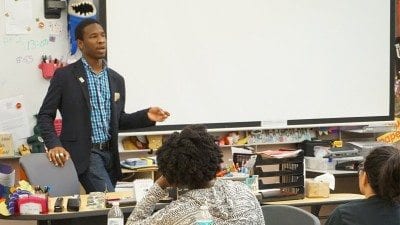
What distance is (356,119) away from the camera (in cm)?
596

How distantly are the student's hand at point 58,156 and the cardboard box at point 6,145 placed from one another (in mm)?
1107

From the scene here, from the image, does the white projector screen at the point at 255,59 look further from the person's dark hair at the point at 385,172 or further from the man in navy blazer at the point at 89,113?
the person's dark hair at the point at 385,172

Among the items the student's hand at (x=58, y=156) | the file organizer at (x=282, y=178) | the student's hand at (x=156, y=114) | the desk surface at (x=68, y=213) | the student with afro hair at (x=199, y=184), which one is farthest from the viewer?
the student's hand at (x=156, y=114)

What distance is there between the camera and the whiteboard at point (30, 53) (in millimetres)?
4918

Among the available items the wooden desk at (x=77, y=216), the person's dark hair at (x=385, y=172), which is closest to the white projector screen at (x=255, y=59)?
the wooden desk at (x=77, y=216)

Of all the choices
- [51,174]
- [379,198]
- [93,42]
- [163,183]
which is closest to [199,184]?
[163,183]

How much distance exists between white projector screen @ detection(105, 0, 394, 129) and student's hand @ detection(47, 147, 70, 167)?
4.24ft

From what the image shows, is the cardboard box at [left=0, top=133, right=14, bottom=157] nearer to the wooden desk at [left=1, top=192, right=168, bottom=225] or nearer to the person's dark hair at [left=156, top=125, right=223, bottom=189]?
the wooden desk at [left=1, top=192, right=168, bottom=225]

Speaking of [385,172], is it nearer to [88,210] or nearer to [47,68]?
[88,210]

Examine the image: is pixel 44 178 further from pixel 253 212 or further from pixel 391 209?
pixel 391 209

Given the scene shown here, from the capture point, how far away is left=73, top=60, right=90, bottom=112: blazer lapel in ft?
13.6

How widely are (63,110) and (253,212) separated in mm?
1987

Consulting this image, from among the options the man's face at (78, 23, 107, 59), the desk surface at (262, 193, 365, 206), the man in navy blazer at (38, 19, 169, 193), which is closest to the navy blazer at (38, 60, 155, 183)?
the man in navy blazer at (38, 19, 169, 193)

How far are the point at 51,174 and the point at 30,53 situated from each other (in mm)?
1366
